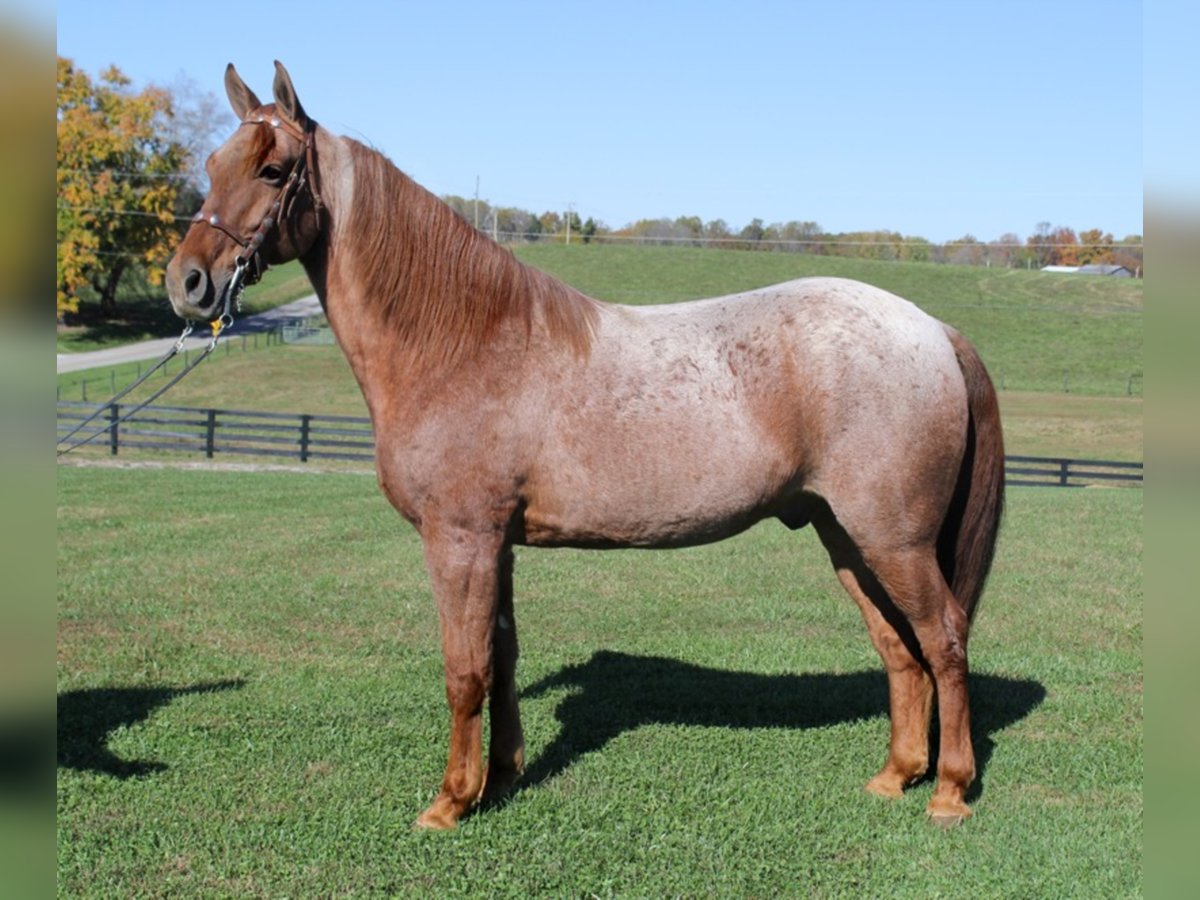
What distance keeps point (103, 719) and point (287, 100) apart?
3444 millimetres

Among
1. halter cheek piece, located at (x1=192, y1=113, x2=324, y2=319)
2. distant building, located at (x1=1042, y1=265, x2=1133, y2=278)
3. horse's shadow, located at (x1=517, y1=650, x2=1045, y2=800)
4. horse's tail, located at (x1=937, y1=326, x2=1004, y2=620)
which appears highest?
distant building, located at (x1=1042, y1=265, x2=1133, y2=278)

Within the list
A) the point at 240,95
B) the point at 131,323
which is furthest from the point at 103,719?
the point at 131,323

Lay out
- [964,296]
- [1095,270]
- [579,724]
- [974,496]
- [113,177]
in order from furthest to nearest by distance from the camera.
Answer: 1. [1095,270]
2. [964,296]
3. [113,177]
4. [579,724]
5. [974,496]

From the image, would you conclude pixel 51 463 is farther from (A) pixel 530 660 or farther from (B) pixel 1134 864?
(A) pixel 530 660

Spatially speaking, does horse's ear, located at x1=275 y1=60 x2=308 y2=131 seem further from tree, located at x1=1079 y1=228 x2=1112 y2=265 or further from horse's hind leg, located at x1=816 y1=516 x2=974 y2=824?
tree, located at x1=1079 y1=228 x2=1112 y2=265

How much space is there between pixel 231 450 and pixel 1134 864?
68.4 feet

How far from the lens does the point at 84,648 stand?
676cm

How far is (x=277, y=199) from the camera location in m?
4.12

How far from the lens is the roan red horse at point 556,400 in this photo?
420 centimetres

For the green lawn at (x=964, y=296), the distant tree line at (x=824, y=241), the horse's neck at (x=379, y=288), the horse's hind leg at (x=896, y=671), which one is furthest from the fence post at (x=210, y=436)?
the distant tree line at (x=824, y=241)

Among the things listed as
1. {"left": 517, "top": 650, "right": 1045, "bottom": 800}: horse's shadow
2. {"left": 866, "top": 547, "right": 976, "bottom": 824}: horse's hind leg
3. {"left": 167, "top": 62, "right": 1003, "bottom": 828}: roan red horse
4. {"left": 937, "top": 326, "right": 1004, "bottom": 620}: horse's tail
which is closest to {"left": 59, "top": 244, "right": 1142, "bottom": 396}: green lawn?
{"left": 517, "top": 650, "right": 1045, "bottom": 800}: horse's shadow

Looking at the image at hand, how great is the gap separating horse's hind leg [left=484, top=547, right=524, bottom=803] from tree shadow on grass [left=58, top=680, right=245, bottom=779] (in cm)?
159

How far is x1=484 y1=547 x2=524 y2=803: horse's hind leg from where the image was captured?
470 cm

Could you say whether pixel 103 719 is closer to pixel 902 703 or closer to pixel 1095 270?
pixel 902 703
